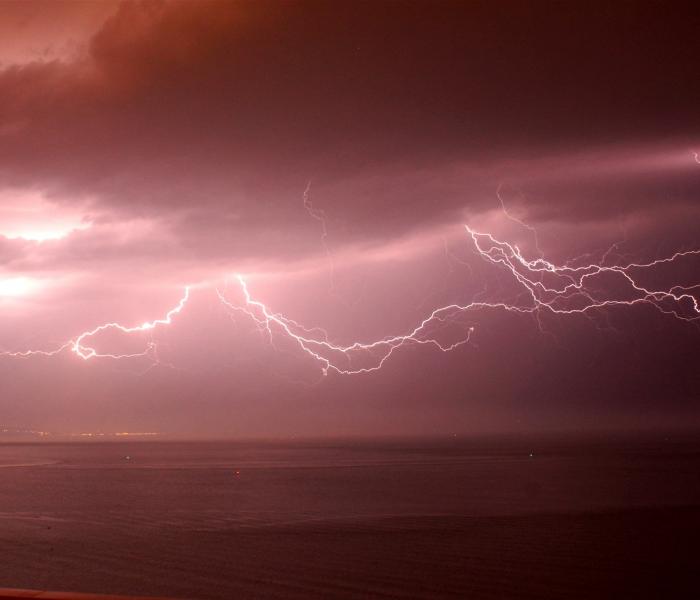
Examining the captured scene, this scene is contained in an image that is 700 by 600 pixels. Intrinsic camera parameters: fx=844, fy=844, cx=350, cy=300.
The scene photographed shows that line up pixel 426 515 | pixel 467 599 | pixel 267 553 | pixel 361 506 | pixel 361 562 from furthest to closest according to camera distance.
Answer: pixel 361 506, pixel 426 515, pixel 267 553, pixel 361 562, pixel 467 599

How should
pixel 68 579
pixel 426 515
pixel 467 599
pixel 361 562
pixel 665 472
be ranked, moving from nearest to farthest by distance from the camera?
pixel 467 599 → pixel 68 579 → pixel 361 562 → pixel 426 515 → pixel 665 472

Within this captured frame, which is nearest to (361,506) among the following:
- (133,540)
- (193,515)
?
(193,515)

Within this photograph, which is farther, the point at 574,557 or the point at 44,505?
the point at 44,505

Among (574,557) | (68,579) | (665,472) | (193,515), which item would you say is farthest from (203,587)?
(665,472)

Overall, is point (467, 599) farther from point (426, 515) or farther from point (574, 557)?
point (426, 515)

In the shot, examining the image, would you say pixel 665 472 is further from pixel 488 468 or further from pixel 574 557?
pixel 574 557

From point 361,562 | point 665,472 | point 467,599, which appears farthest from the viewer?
point 665,472
